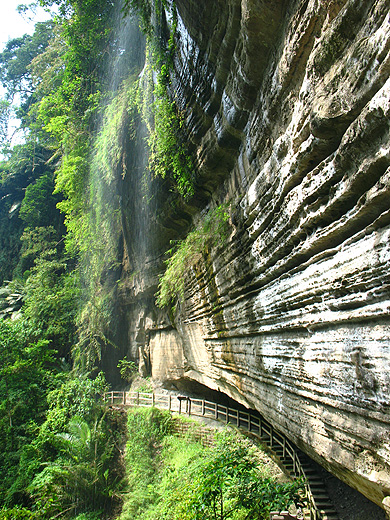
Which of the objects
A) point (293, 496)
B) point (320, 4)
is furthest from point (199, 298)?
point (320, 4)

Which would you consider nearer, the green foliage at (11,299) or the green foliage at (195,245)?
the green foliage at (195,245)

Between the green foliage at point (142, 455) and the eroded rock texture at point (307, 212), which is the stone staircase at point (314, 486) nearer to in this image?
the eroded rock texture at point (307, 212)

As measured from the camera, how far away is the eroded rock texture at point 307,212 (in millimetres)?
2539

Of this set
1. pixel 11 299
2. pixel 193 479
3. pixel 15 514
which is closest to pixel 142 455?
pixel 15 514

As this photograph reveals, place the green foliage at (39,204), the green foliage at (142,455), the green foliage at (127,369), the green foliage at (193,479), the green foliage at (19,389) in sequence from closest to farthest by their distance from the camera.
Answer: the green foliage at (193,479), the green foliage at (142,455), the green foliage at (19,389), the green foliage at (127,369), the green foliage at (39,204)

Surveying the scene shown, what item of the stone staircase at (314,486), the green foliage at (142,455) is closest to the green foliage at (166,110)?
the stone staircase at (314,486)

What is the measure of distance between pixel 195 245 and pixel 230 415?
16.0 feet

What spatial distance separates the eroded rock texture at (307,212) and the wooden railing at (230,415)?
1734mm

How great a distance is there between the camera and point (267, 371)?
482cm

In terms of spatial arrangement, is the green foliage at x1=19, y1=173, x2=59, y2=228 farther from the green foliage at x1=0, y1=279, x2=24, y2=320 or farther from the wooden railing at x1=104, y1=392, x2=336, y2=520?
the wooden railing at x1=104, y1=392, x2=336, y2=520

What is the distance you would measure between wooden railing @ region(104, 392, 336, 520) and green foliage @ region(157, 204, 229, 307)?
3.66 meters

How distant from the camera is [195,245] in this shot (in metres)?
8.18

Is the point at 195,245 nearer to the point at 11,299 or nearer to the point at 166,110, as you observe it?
the point at 166,110

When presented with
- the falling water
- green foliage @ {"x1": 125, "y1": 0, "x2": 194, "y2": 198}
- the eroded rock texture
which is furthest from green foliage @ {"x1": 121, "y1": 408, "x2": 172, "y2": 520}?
green foliage @ {"x1": 125, "y1": 0, "x2": 194, "y2": 198}
